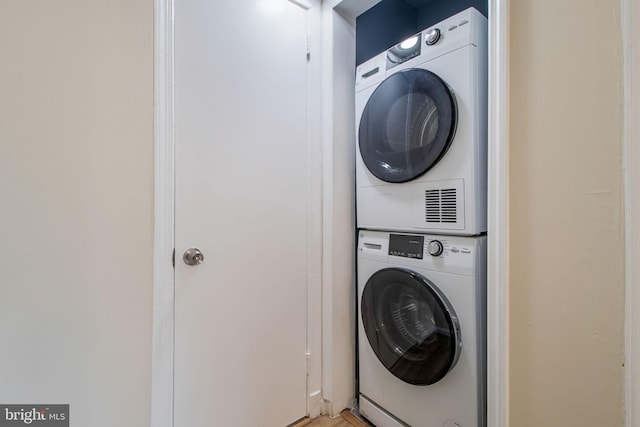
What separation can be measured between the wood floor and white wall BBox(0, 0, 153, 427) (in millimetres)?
825

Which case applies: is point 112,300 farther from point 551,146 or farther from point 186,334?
point 551,146

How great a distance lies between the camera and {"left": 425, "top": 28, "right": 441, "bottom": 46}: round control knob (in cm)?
110

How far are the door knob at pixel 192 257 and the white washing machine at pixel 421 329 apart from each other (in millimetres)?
789

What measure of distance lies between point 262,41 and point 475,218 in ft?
4.01

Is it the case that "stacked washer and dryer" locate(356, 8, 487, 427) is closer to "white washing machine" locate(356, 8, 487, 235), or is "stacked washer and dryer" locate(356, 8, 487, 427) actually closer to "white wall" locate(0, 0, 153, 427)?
"white washing machine" locate(356, 8, 487, 235)

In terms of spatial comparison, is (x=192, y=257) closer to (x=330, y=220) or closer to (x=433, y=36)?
(x=330, y=220)

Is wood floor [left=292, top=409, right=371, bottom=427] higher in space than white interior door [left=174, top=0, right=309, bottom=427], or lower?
lower

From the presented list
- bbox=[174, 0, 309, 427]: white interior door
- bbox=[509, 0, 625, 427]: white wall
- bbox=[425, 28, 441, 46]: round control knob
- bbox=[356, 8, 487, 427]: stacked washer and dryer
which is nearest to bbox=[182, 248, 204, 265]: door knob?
bbox=[174, 0, 309, 427]: white interior door

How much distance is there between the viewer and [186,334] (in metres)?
1.07

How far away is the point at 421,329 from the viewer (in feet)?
3.82

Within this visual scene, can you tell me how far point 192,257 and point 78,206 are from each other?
389 millimetres

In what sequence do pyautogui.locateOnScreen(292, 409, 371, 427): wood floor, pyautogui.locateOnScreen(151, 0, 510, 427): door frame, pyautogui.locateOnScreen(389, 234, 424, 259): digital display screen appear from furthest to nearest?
pyautogui.locateOnScreen(292, 409, 371, 427): wood floor < pyautogui.locateOnScreen(389, 234, 424, 259): digital display screen < pyautogui.locateOnScreen(151, 0, 510, 427): door frame

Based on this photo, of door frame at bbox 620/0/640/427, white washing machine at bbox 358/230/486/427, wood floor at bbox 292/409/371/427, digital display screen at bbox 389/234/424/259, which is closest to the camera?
door frame at bbox 620/0/640/427

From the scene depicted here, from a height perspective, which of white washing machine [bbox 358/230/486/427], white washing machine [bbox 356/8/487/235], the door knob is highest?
white washing machine [bbox 356/8/487/235]
